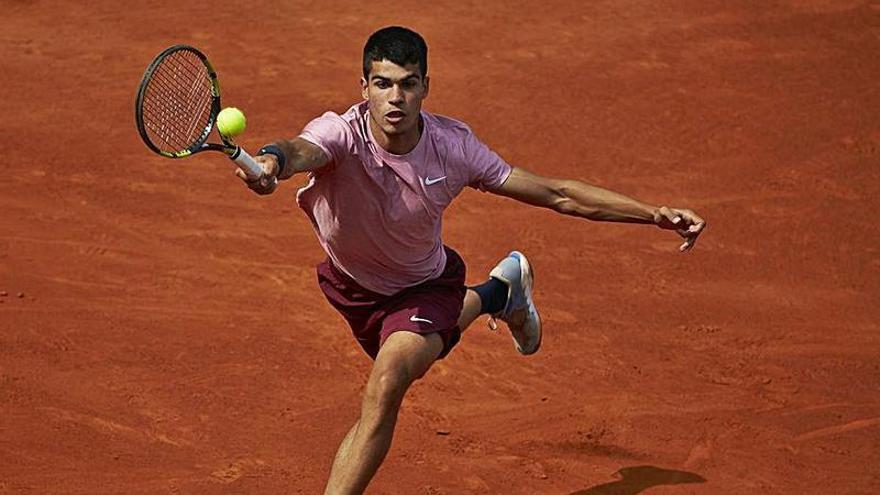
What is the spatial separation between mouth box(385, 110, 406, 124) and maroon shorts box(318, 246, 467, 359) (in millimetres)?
909

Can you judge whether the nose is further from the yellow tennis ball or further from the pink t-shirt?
the yellow tennis ball

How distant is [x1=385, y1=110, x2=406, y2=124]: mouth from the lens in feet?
22.6

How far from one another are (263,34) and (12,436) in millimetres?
6671

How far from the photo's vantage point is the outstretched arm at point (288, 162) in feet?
20.3

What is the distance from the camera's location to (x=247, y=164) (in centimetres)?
607

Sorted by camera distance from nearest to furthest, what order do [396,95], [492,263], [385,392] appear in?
[385,392] < [396,95] < [492,263]

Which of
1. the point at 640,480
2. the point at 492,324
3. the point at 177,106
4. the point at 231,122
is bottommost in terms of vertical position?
the point at 640,480

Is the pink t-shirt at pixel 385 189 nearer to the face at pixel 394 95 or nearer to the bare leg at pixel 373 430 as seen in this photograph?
the face at pixel 394 95

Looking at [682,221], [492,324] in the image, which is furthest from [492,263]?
[682,221]

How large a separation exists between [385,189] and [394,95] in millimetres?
432

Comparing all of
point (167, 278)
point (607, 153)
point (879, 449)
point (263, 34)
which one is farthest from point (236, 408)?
point (263, 34)

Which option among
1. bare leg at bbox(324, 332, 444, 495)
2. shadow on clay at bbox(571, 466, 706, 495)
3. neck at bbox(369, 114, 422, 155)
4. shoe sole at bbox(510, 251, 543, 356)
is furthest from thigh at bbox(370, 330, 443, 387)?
shoe sole at bbox(510, 251, 543, 356)

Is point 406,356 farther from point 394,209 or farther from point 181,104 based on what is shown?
point 181,104

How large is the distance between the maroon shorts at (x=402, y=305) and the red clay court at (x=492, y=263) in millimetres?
919
